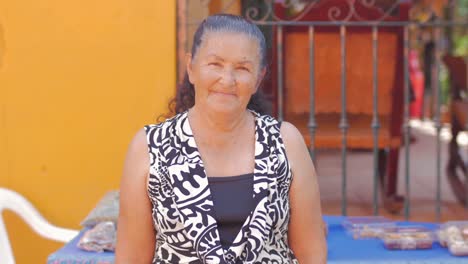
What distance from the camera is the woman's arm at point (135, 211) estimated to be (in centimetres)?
208

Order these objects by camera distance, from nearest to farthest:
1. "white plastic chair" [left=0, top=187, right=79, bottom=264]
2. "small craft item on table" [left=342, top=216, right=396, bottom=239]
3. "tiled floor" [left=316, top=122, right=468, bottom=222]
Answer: "small craft item on table" [left=342, top=216, right=396, bottom=239]
"white plastic chair" [left=0, top=187, right=79, bottom=264]
"tiled floor" [left=316, top=122, right=468, bottom=222]

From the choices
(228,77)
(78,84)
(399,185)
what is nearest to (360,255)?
(228,77)

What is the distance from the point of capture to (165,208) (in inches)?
Answer: 80.0

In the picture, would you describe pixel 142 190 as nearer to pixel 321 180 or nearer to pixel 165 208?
pixel 165 208

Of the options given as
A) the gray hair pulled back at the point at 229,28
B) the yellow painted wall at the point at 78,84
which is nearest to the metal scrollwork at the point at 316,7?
the yellow painted wall at the point at 78,84

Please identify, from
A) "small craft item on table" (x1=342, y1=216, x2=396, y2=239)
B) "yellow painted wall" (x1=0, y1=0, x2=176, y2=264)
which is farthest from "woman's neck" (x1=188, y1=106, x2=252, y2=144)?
"yellow painted wall" (x1=0, y1=0, x2=176, y2=264)

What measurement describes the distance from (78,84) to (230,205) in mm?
1813

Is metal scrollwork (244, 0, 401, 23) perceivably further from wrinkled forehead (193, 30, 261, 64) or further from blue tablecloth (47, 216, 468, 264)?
wrinkled forehead (193, 30, 261, 64)

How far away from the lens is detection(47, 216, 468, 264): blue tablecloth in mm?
2799

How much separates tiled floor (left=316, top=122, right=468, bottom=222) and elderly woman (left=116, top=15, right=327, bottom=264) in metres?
2.77

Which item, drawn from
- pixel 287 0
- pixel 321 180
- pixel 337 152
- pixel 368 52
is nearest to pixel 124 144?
pixel 287 0

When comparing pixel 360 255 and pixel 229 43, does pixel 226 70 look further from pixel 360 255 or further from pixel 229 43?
pixel 360 255

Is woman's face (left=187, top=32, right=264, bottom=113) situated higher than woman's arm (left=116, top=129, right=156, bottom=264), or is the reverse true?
woman's face (left=187, top=32, right=264, bottom=113)

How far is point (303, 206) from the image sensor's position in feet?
6.97
